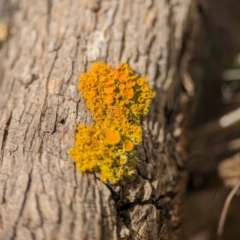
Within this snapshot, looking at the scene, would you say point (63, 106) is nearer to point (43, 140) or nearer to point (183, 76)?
point (43, 140)

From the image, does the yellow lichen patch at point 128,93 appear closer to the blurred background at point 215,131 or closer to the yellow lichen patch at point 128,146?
the yellow lichen patch at point 128,146

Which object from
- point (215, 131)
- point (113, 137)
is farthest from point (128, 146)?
point (215, 131)

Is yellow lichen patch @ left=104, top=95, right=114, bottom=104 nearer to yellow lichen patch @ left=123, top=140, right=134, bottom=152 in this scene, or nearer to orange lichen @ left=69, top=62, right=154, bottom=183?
orange lichen @ left=69, top=62, right=154, bottom=183

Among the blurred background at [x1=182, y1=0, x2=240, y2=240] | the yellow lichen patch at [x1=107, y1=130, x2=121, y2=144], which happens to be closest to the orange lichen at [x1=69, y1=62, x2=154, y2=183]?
the yellow lichen patch at [x1=107, y1=130, x2=121, y2=144]

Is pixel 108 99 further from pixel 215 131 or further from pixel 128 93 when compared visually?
pixel 215 131

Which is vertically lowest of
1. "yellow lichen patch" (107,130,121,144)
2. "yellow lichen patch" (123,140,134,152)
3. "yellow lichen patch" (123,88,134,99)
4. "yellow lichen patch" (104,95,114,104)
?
"yellow lichen patch" (123,140,134,152)

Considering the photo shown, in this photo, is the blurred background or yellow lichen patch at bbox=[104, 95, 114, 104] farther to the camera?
the blurred background

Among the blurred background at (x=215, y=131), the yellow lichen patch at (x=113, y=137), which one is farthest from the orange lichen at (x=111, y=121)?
the blurred background at (x=215, y=131)
